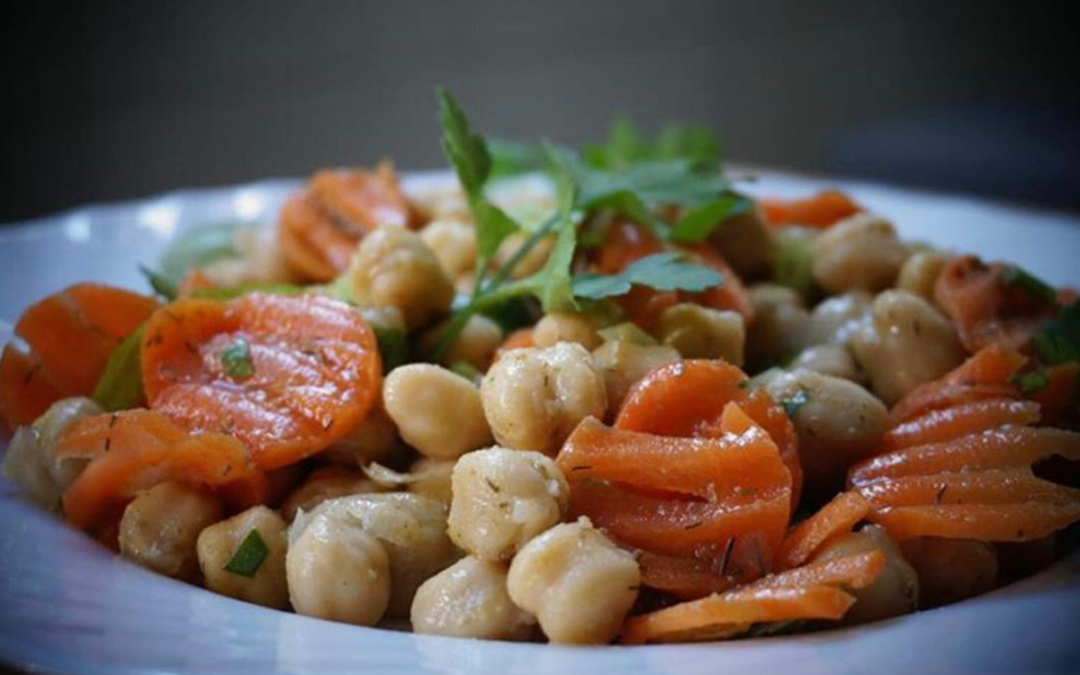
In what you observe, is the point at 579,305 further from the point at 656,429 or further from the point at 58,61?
the point at 58,61

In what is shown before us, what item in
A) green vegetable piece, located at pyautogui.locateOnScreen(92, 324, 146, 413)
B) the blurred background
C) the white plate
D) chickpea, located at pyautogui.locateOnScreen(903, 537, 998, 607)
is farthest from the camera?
the blurred background

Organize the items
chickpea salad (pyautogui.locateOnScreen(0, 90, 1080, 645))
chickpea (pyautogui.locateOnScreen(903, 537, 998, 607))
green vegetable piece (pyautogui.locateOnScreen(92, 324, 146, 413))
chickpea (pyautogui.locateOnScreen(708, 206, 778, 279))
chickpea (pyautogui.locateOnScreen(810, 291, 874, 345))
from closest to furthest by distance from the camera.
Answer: chickpea salad (pyautogui.locateOnScreen(0, 90, 1080, 645)) → chickpea (pyautogui.locateOnScreen(903, 537, 998, 607)) → green vegetable piece (pyautogui.locateOnScreen(92, 324, 146, 413)) → chickpea (pyautogui.locateOnScreen(810, 291, 874, 345)) → chickpea (pyautogui.locateOnScreen(708, 206, 778, 279))

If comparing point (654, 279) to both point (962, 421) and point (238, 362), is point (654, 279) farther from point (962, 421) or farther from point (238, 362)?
point (238, 362)

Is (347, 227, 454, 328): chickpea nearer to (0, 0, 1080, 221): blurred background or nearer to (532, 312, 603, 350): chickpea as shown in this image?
(532, 312, 603, 350): chickpea

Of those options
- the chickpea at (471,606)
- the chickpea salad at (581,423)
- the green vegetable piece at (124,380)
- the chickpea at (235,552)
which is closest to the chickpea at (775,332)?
the chickpea salad at (581,423)

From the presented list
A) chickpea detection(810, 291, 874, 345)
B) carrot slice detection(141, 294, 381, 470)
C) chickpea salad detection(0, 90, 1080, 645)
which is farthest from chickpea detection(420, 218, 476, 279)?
chickpea detection(810, 291, 874, 345)

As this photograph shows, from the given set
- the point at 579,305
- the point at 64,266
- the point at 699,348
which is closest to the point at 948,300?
the point at 699,348
